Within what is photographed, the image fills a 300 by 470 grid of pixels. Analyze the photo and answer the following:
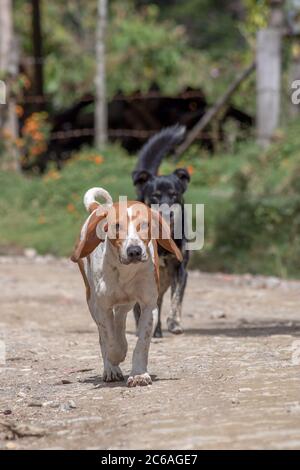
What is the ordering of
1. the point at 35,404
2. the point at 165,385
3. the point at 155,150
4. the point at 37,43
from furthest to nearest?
1. the point at 37,43
2. the point at 155,150
3. the point at 165,385
4. the point at 35,404

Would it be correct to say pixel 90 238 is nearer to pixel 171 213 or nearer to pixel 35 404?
pixel 35 404

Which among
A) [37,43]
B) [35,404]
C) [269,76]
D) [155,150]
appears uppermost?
[37,43]

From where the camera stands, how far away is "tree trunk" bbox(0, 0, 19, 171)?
17672 mm

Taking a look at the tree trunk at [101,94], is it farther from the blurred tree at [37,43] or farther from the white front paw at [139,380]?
the white front paw at [139,380]

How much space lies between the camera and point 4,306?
10047 mm

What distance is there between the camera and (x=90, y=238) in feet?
18.9

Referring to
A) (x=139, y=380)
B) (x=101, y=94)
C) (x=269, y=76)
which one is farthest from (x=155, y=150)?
(x=101, y=94)

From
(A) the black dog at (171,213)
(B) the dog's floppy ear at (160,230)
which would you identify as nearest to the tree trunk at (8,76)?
(A) the black dog at (171,213)

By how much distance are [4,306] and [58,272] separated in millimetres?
2531

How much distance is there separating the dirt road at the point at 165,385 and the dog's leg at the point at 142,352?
7cm

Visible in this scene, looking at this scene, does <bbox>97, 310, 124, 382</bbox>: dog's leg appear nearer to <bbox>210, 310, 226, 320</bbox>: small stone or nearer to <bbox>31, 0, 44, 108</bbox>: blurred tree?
<bbox>210, 310, 226, 320</bbox>: small stone

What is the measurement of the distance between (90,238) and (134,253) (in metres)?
0.46

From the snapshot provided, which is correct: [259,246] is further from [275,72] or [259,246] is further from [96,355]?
[96,355]
